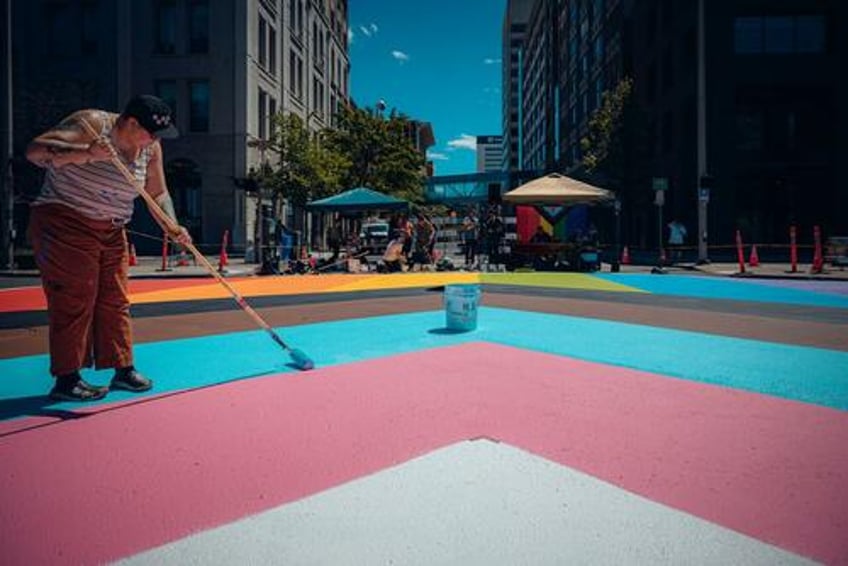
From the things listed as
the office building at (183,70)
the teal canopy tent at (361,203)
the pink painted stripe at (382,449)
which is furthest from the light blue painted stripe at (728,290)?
the office building at (183,70)

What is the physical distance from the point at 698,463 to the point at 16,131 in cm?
3435

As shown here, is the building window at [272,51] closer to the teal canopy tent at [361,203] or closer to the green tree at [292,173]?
the green tree at [292,173]

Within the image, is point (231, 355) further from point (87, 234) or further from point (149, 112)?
point (149, 112)

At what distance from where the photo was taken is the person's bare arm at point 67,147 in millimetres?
3643

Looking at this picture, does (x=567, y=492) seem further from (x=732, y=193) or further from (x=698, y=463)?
(x=732, y=193)

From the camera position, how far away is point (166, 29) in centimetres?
3222

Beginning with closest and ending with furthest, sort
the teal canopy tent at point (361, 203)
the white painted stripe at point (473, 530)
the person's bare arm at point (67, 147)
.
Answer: the white painted stripe at point (473, 530) < the person's bare arm at point (67, 147) < the teal canopy tent at point (361, 203)

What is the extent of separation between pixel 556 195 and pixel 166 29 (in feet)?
86.2

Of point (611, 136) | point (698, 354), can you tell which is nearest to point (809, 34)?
point (611, 136)

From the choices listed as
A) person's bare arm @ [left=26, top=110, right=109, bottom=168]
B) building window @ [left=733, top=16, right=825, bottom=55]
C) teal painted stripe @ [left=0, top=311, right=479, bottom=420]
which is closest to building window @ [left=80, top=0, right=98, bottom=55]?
teal painted stripe @ [left=0, top=311, right=479, bottom=420]

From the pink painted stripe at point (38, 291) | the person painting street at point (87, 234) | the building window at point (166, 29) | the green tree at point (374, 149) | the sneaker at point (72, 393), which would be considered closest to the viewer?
the person painting street at point (87, 234)

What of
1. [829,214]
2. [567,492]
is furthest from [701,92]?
[567,492]

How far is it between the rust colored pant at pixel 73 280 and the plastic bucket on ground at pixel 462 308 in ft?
12.7

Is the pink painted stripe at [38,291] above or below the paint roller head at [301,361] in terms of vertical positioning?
above
